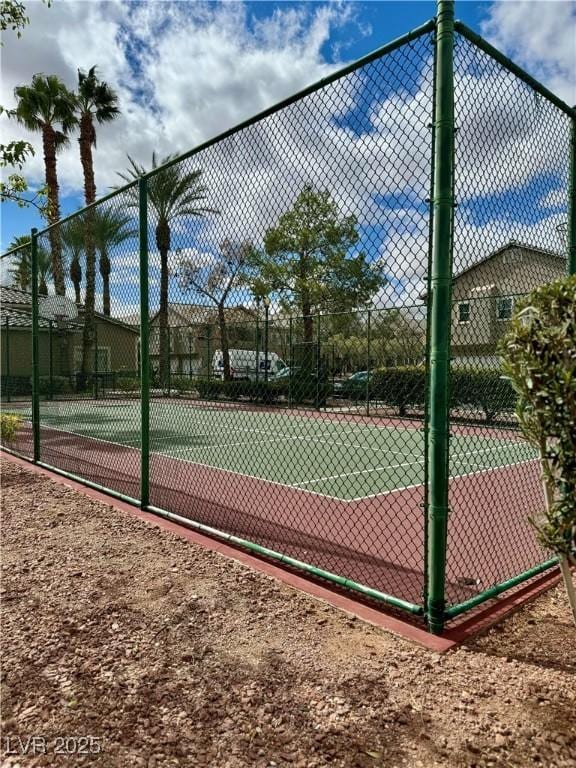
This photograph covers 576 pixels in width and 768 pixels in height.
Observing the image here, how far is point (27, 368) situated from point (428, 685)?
25464 millimetres

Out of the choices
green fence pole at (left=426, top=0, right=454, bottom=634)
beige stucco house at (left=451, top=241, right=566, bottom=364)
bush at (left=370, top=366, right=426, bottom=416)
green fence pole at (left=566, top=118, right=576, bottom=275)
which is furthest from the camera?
bush at (left=370, top=366, right=426, bottom=416)

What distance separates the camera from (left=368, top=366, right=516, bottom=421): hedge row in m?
5.64

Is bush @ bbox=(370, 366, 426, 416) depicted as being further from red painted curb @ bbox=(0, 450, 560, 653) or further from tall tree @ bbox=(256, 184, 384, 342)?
red painted curb @ bbox=(0, 450, 560, 653)

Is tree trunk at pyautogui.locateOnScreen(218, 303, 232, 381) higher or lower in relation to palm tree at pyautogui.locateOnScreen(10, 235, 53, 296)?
lower

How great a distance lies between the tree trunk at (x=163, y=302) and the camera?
538 cm

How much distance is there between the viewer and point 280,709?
2092 mm

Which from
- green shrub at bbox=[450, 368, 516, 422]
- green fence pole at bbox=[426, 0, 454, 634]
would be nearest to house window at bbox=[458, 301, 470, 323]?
green fence pole at bbox=[426, 0, 454, 634]

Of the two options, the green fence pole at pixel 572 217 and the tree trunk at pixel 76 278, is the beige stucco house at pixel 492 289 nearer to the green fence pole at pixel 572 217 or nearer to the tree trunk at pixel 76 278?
the green fence pole at pixel 572 217

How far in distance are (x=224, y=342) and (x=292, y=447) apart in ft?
8.80

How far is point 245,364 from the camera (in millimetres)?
8508

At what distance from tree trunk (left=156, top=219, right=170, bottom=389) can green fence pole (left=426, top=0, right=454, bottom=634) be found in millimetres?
3203

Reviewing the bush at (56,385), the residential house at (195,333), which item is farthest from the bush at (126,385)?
the residential house at (195,333)

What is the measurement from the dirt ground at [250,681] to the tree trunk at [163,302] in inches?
129

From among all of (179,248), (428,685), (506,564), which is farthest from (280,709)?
(179,248)
